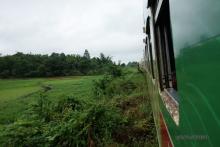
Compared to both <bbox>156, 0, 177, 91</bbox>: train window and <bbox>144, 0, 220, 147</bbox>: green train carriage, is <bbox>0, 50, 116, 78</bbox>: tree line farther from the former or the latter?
<bbox>144, 0, 220, 147</bbox>: green train carriage

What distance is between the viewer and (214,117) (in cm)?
103

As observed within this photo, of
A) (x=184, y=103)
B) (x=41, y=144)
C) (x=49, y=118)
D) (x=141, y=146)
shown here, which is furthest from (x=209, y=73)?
(x=49, y=118)

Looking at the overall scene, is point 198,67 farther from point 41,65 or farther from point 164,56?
point 41,65

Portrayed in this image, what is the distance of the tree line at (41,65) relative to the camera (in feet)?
270

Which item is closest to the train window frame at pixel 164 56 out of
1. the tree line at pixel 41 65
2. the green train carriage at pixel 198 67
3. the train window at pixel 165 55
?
the train window at pixel 165 55

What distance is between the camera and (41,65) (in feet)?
277

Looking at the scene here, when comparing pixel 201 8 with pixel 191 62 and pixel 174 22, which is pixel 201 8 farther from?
pixel 174 22

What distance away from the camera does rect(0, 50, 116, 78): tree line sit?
82.2 meters

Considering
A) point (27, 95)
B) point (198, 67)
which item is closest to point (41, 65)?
point (27, 95)

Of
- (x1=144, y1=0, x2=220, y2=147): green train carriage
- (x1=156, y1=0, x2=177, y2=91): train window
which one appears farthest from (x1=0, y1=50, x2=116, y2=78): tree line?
(x1=144, y1=0, x2=220, y2=147): green train carriage

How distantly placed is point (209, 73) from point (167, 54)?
8.36 feet

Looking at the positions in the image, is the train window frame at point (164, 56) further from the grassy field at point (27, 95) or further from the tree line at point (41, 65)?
the tree line at point (41, 65)

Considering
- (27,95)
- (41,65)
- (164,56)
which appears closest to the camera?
(164,56)

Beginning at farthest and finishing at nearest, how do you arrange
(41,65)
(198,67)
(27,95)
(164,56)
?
(41,65), (27,95), (164,56), (198,67)
